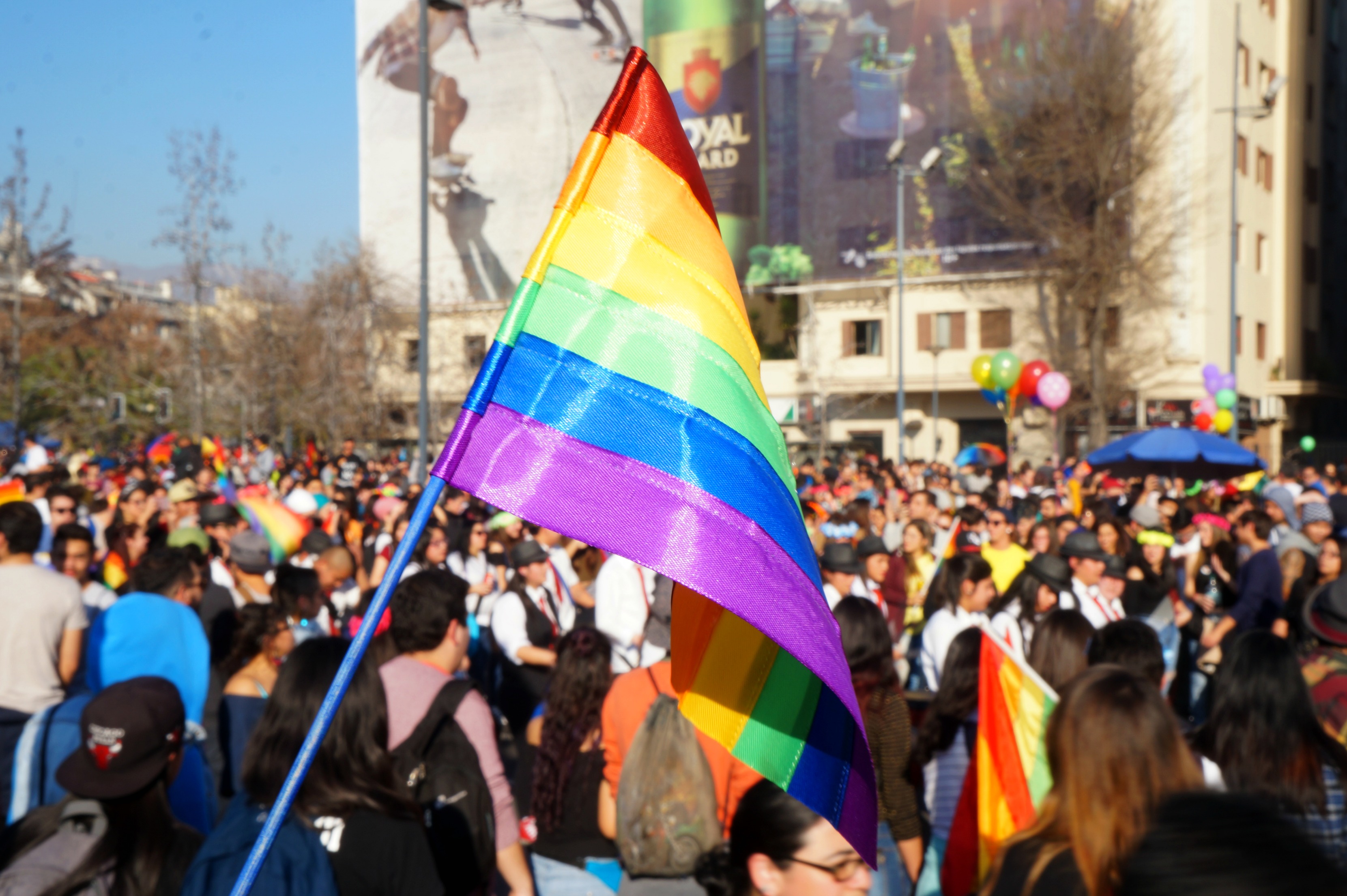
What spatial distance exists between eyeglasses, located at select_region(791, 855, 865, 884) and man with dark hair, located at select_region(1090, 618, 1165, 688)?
2.18 meters

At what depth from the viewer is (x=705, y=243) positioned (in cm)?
222

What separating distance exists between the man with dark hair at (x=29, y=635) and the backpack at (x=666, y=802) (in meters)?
2.96

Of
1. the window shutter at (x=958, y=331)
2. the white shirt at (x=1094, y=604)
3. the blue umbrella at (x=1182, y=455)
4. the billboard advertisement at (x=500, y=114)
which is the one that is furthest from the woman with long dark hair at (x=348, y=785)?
the billboard advertisement at (x=500, y=114)

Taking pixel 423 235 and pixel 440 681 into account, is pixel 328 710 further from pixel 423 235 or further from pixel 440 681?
pixel 423 235

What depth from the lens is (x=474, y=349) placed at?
42.2 m

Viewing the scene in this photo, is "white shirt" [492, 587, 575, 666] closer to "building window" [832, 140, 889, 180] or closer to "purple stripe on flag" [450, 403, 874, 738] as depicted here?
"purple stripe on flag" [450, 403, 874, 738]

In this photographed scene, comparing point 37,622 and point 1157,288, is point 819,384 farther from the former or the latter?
point 37,622

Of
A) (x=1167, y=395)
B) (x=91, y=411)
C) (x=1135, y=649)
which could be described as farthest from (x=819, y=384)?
(x=1135, y=649)

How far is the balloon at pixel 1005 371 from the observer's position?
2214cm

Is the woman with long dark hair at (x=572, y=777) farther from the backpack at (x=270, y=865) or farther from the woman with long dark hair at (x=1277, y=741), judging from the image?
the woman with long dark hair at (x=1277, y=741)

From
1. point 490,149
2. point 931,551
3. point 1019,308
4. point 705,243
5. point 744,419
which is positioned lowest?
point 931,551

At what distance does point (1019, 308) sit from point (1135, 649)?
34.5 metres

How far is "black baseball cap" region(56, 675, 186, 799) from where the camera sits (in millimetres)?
2752

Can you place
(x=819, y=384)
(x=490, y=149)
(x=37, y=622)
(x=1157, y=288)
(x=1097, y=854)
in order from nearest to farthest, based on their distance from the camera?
(x=1097, y=854) → (x=37, y=622) → (x=1157, y=288) → (x=819, y=384) → (x=490, y=149)
